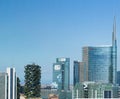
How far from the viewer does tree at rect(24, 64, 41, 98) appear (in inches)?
1215

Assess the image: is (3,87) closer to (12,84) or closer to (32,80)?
(12,84)

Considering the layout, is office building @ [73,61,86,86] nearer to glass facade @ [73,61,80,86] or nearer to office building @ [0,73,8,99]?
glass facade @ [73,61,80,86]

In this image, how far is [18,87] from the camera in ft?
102

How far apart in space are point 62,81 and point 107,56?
7.05 m

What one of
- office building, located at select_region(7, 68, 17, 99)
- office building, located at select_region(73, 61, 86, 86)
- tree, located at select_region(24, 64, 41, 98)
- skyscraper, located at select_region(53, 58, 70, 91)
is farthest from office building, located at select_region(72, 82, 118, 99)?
office building, located at select_region(73, 61, 86, 86)

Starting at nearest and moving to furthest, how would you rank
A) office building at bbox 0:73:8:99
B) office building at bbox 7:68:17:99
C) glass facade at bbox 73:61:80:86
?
1. office building at bbox 0:73:8:99
2. office building at bbox 7:68:17:99
3. glass facade at bbox 73:61:80:86

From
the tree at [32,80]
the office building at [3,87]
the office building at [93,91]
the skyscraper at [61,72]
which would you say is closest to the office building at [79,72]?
the skyscraper at [61,72]

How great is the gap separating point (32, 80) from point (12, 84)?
2234 mm

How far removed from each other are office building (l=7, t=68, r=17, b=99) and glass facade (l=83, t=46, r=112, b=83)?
105 ft

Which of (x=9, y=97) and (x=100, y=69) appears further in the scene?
(x=100, y=69)

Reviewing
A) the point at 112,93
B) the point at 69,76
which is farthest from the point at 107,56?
the point at 112,93

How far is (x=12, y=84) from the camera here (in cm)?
2998

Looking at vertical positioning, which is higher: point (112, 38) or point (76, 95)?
point (112, 38)

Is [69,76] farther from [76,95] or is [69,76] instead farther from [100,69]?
[76,95]
